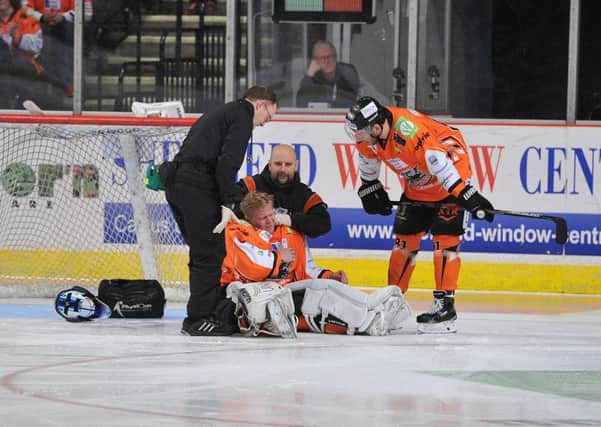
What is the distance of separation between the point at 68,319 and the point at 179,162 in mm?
1118

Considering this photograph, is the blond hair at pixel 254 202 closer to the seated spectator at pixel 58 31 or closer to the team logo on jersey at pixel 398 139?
the team logo on jersey at pixel 398 139

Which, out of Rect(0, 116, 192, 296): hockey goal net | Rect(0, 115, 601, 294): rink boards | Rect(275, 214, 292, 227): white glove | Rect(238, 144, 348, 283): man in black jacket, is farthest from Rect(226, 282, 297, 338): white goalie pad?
Rect(0, 115, 601, 294): rink boards

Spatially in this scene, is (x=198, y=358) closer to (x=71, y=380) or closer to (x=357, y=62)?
(x=71, y=380)

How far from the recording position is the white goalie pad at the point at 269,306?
21.8 feet

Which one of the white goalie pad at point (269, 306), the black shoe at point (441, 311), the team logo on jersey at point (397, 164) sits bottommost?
the black shoe at point (441, 311)

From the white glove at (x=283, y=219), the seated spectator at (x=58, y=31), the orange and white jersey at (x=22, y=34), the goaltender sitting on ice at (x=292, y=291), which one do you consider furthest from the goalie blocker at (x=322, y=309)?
the orange and white jersey at (x=22, y=34)

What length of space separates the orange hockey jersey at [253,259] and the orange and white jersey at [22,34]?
150 inches

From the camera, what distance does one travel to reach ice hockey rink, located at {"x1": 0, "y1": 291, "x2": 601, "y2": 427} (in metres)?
4.36

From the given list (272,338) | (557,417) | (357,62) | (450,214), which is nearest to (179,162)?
(272,338)

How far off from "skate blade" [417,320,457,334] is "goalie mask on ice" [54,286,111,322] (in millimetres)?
1670

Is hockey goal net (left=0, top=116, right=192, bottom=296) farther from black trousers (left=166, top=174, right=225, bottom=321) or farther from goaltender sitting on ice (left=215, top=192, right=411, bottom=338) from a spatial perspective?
black trousers (left=166, top=174, right=225, bottom=321)

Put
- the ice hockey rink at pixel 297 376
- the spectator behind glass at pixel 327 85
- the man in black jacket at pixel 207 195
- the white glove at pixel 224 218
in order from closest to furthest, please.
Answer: the ice hockey rink at pixel 297 376, the white glove at pixel 224 218, the man in black jacket at pixel 207 195, the spectator behind glass at pixel 327 85

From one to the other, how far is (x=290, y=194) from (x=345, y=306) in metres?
0.81

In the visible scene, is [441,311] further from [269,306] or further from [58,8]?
[58,8]
